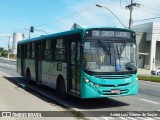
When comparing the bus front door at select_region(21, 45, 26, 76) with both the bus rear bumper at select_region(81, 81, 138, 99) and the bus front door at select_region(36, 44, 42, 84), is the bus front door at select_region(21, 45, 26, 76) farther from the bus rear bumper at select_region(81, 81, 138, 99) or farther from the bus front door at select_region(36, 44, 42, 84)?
the bus rear bumper at select_region(81, 81, 138, 99)

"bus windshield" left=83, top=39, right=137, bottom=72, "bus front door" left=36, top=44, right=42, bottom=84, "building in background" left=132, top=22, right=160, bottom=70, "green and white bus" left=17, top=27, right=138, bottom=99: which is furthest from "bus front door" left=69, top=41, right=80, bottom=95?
"building in background" left=132, top=22, right=160, bottom=70

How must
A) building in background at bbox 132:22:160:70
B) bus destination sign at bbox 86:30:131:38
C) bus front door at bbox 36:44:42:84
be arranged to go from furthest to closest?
1. building in background at bbox 132:22:160:70
2. bus front door at bbox 36:44:42:84
3. bus destination sign at bbox 86:30:131:38

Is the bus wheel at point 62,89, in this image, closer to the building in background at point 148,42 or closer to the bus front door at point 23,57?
the bus front door at point 23,57

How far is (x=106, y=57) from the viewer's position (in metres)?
12.2

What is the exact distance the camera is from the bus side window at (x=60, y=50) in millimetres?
14211

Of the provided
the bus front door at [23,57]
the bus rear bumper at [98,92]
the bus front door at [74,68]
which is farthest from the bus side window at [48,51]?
the bus front door at [23,57]

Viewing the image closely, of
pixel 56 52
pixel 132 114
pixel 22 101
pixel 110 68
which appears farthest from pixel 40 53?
pixel 132 114

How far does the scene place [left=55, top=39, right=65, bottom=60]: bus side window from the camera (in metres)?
14.2

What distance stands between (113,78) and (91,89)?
87 cm

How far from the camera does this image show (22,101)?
12.9 meters

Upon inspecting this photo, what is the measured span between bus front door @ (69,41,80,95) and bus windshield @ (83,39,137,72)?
23.8 inches

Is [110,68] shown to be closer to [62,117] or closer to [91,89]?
[91,89]

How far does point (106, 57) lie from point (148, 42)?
203 feet

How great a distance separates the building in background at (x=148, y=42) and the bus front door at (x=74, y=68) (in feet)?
185
